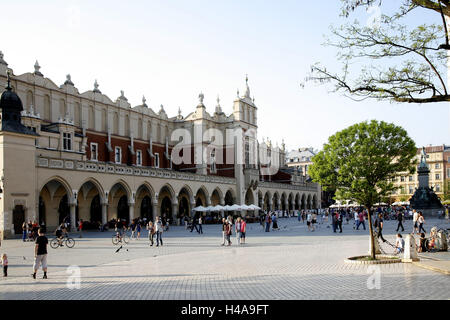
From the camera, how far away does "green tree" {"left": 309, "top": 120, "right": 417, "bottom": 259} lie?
1647 cm

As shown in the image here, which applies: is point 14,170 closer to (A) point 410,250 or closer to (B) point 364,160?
(B) point 364,160

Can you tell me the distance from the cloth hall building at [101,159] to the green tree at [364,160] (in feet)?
65.9

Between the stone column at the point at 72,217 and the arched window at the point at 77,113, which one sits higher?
the arched window at the point at 77,113

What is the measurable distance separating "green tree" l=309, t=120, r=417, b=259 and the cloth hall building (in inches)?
791

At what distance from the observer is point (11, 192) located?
1103 inches

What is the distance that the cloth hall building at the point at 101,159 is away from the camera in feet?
95.4

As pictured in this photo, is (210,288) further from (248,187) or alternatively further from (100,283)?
(248,187)

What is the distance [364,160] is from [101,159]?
3353cm

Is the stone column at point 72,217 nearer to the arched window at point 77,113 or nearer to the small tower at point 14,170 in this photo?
the small tower at point 14,170

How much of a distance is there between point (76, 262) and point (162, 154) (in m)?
39.0

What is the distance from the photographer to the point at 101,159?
45094 millimetres

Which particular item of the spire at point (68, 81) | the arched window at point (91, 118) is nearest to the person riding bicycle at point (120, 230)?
the arched window at point (91, 118)
